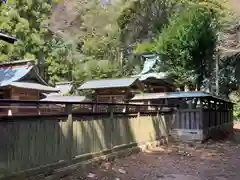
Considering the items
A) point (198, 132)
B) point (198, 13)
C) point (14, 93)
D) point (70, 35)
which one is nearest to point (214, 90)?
point (198, 13)

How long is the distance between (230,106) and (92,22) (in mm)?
23332

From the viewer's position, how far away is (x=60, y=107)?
646cm

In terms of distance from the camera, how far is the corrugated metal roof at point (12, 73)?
665 inches

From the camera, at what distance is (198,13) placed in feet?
68.9

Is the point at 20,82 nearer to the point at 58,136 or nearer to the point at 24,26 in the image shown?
the point at 24,26

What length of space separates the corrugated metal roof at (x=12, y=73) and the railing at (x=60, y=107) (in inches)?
358

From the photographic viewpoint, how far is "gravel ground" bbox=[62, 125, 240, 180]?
644cm

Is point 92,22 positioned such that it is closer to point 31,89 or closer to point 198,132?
point 31,89

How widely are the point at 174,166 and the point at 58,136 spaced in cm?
320

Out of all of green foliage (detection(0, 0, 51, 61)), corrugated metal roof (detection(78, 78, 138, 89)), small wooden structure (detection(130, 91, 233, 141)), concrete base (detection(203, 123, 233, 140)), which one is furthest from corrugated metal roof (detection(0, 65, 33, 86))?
concrete base (detection(203, 123, 233, 140))

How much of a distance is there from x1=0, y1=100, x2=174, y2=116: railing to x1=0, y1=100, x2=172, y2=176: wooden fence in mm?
120

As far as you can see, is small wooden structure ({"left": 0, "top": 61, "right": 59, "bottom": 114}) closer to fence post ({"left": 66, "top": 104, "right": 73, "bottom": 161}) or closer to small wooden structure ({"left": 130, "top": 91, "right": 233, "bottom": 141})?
small wooden structure ({"left": 130, "top": 91, "right": 233, "bottom": 141})

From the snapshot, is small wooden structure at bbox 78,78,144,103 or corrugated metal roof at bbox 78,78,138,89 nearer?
Answer: corrugated metal roof at bbox 78,78,138,89

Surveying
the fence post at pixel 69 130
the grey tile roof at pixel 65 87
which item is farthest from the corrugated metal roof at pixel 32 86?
the fence post at pixel 69 130
